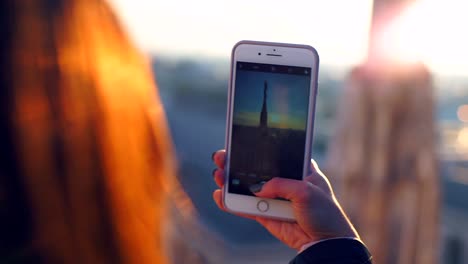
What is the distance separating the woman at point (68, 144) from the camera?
74 centimetres

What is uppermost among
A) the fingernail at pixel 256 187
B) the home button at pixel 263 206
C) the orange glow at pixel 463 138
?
the fingernail at pixel 256 187

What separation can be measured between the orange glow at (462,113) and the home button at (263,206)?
18.8 feet

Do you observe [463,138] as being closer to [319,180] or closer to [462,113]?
[462,113]

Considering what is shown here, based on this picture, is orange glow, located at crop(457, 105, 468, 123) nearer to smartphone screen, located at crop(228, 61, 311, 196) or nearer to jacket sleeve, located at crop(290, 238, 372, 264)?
smartphone screen, located at crop(228, 61, 311, 196)

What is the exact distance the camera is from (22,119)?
2.43 ft

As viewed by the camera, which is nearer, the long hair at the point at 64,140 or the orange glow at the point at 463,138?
the long hair at the point at 64,140

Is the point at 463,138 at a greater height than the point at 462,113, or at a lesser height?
lesser

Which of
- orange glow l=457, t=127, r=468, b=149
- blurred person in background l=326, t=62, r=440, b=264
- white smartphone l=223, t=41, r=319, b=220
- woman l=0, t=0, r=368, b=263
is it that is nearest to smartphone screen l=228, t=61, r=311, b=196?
white smartphone l=223, t=41, r=319, b=220

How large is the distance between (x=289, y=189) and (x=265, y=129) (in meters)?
0.16

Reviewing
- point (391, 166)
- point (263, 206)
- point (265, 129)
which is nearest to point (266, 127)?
point (265, 129)

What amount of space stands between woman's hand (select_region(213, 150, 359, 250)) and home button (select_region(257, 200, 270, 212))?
0.03m

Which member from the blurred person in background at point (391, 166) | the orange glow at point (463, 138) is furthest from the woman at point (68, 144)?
the orange glow at point (463, 138)

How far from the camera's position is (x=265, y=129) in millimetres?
977

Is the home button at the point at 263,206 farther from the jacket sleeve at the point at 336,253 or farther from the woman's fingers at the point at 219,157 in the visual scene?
the jacket sleeve at the point at 336,253
